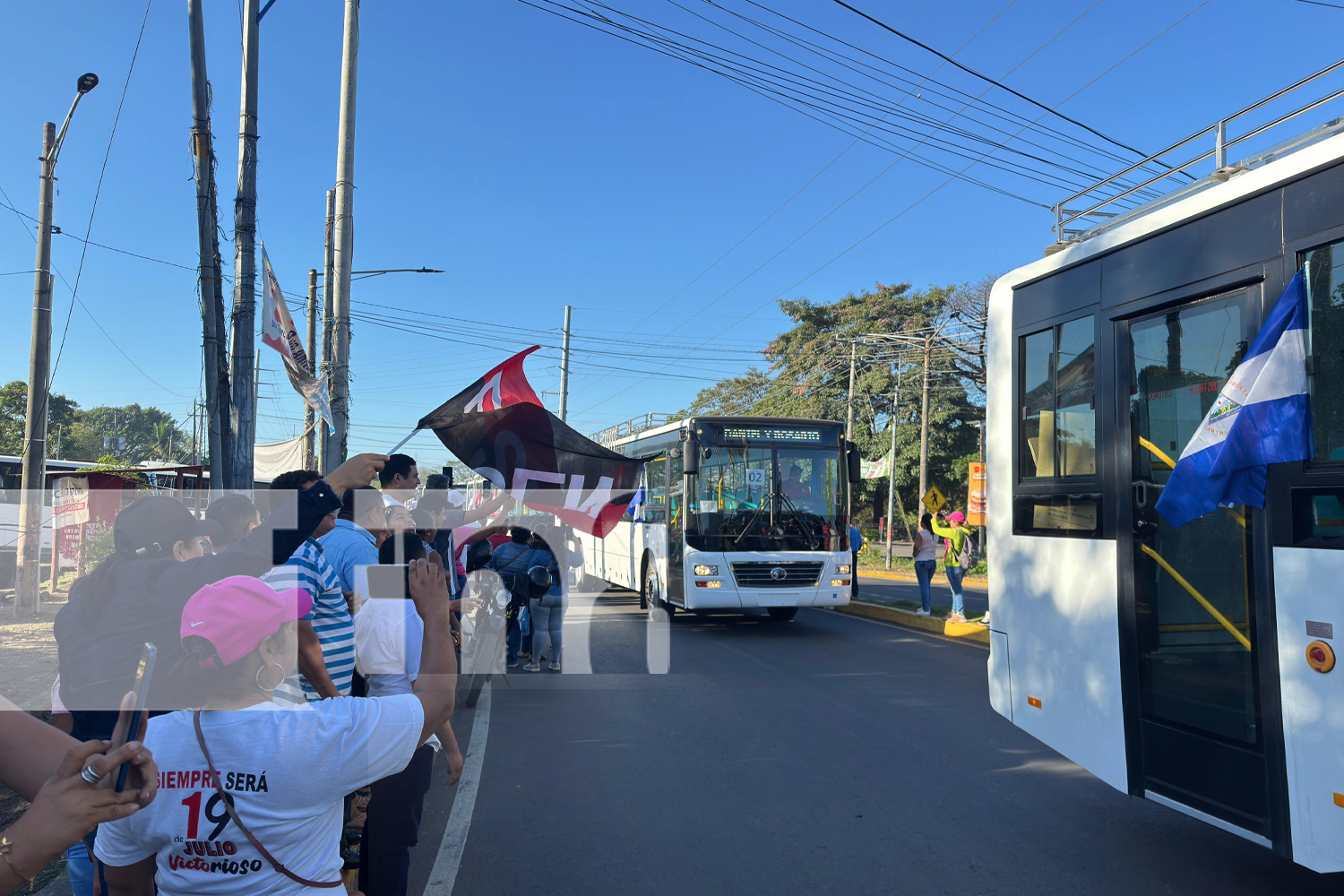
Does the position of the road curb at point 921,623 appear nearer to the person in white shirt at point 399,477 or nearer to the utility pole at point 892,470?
the person in white shirt at point 399,477

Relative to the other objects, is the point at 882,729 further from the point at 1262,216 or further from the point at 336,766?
the point at 336,766

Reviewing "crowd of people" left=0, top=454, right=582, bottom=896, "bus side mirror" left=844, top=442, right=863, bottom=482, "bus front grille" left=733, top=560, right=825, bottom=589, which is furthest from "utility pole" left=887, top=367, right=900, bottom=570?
"crowd of people" left=0, top=454, right=582, bottom=896

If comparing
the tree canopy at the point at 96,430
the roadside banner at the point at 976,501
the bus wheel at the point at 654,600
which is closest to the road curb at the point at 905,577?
the roadside banner at the point at 976,501

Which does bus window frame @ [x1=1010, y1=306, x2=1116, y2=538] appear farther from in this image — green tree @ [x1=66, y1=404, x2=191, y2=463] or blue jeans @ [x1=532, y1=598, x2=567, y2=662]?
green tree @ [x1=66, y1=404, x2=191, y2=463]

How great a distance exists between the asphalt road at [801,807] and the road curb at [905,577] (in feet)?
45.1

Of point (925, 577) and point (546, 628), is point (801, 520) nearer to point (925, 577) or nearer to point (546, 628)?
point (925, 577)

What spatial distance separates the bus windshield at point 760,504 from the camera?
40.0ft

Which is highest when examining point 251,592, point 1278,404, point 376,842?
point 1278,404

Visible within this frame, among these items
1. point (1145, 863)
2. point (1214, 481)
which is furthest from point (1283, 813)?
point (1214, 481)

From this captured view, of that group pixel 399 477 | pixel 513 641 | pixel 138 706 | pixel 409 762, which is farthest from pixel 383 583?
pixel 513 641

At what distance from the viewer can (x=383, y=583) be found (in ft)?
12.1

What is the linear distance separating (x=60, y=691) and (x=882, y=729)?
18.5ft

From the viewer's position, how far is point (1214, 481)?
3613mm

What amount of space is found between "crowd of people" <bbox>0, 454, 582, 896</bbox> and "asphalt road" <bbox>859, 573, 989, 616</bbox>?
1206 cm
